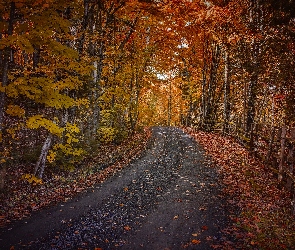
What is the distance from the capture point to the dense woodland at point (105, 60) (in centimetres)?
866

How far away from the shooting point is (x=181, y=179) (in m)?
11.8

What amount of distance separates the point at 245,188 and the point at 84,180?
684 cm

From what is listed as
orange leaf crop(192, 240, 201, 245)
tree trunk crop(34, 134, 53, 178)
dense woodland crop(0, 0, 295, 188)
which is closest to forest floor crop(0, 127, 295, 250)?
orange leaf crop(192, 240, 201, 245)

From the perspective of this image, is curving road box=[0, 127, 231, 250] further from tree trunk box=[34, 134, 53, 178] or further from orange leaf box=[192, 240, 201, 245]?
tree trunk box=[34, 134, 53, 178]

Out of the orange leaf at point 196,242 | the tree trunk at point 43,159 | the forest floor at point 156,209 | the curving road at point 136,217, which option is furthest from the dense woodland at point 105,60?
the orange leaf at point 196,242

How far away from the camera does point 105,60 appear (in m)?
17.9

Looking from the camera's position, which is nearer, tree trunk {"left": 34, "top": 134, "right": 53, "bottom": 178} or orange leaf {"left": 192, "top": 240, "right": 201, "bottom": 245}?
orange leaf {"left": 192, "top": 240, "right": 201, "bottom": 245}

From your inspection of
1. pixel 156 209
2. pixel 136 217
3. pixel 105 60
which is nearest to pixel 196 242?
pixel 136 217

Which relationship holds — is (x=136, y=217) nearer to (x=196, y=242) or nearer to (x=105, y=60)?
(x=196, y=242)

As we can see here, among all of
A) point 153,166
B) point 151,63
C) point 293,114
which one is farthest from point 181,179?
point 151,63

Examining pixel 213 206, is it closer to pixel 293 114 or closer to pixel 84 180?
pixel 84 180

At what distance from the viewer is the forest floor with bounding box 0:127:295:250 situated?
6723mm

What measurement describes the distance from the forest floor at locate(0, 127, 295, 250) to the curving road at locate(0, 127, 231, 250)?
0.02m

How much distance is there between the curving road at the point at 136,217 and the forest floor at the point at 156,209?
1.0 inches
